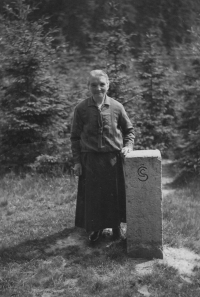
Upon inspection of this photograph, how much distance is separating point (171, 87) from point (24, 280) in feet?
31.5

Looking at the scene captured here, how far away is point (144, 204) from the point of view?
165 inches

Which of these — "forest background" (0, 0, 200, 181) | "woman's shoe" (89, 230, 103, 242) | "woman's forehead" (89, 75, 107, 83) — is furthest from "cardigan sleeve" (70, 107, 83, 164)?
"forest background" (0, 0, 200, 181)

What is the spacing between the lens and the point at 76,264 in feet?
13.9

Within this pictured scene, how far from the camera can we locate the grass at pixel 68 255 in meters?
3.72

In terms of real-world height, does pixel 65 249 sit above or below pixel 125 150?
below

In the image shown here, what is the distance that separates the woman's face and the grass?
1894 millimetres

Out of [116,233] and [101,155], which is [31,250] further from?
[101,155]

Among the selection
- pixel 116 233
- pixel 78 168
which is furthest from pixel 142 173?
pixel 116 233

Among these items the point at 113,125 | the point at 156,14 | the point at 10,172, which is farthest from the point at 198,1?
the point at 113,125

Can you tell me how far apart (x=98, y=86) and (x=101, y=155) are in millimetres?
817

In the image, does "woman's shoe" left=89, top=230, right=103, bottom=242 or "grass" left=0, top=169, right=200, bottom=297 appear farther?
"woman's shoe" left=89, top=230, right=103, bottom=242

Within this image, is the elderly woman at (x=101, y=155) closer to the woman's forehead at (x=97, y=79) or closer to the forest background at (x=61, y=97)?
the woman's forehead at (x=97, y=79)

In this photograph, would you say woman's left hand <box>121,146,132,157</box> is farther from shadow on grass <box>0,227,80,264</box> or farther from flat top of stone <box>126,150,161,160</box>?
shadow on grass <box>0,227,80,264</box>

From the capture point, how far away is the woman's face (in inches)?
163
